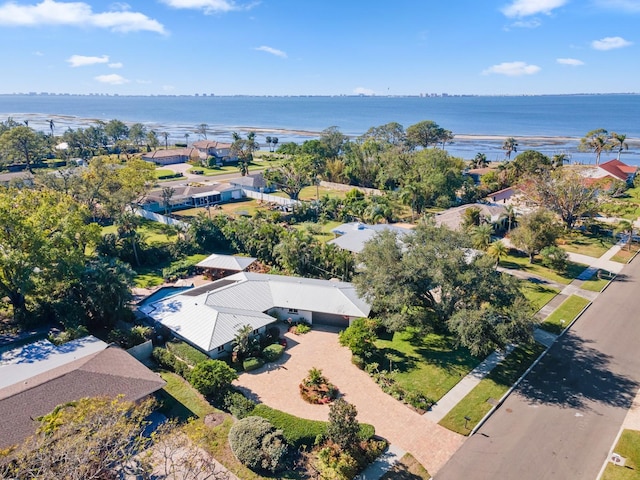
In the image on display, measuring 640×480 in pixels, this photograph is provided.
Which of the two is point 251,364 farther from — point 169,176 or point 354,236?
point 169,176

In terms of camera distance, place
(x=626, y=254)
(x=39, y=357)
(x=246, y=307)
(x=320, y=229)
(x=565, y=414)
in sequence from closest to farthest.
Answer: (x=565, y=414), (x=39, y=357), (x=246, y=307), (x=626, y=254), (x=320, y=229)

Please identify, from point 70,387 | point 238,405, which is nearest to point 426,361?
point 238,405

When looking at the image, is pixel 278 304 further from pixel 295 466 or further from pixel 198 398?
pixel 295 466

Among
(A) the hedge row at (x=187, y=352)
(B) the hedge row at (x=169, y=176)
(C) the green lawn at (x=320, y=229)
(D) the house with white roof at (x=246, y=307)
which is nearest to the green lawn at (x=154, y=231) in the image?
(C) the green lawn at (x=320, y=229)

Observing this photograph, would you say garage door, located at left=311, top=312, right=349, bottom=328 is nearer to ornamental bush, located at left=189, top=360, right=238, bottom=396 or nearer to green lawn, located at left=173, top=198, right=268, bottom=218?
ornamental bush, located at left=189, top=360, right=238, bottom=396

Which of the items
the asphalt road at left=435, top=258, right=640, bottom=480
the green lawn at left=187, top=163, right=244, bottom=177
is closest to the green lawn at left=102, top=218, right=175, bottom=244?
the green lawn at left=187, top=163, right=244, bottom=177

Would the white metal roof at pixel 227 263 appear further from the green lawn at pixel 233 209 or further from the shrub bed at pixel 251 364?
the green lawn at pixel 233 209
